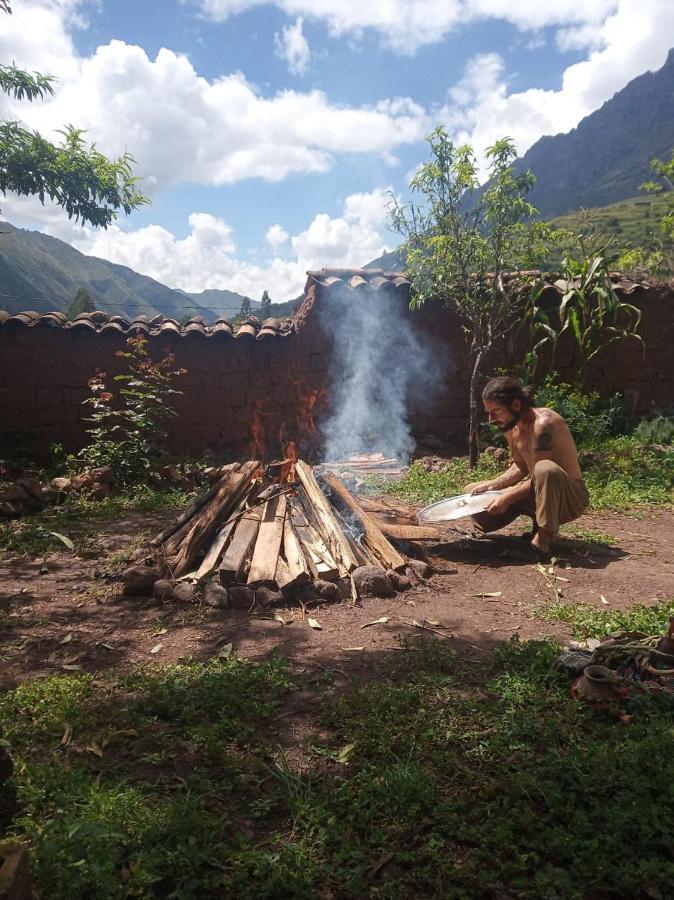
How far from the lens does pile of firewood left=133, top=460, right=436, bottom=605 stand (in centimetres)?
424

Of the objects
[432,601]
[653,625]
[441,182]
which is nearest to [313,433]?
[441,182]

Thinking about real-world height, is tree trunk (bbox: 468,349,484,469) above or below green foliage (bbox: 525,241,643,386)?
below

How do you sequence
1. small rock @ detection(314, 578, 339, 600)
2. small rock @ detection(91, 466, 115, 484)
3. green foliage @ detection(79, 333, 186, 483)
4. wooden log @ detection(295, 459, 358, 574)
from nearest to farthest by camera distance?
small rock @ detection(314, 578, 339, 600)
wooden log @ detection(295, 459, 358, 574)
small rock @ detection(91, 466, 115, 484)
green foliage @ detection(79, 333, 186, 483)

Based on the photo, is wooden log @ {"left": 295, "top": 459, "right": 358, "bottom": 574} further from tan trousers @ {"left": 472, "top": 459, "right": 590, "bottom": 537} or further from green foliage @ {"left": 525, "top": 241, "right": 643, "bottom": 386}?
green foliage @ {"left": 525, "top": 241, "right": 643, "bottom": 386}

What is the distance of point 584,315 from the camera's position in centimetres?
887

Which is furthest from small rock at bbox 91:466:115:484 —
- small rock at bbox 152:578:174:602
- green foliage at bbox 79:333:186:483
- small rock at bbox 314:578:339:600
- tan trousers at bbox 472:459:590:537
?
tan trousers at bbox 472:459:590:537

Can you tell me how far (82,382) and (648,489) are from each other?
7.95 m

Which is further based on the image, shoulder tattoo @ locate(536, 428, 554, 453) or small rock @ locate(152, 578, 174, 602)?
shoulder tattoo @ locate(536, 428, 554, 453)

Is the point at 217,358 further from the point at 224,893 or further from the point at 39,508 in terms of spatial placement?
the point at 224,893

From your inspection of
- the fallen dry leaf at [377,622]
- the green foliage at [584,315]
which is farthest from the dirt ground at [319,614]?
the green foliage at [584,315]

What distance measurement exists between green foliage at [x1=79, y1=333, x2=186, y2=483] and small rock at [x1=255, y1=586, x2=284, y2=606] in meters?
4.22

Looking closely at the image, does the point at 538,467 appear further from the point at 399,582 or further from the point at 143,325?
the point at 143,325

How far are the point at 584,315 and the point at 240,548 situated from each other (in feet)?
22.6

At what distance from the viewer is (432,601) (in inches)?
163
